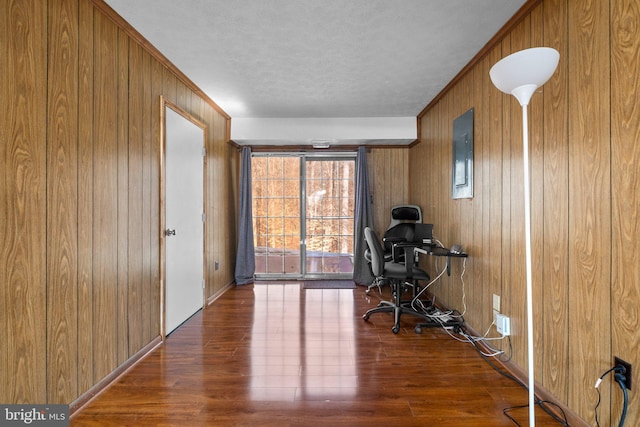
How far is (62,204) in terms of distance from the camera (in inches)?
64.6

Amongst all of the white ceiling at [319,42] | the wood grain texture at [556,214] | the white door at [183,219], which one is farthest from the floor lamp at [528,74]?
the white door at [183,219]

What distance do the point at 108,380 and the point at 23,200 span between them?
1.28 m

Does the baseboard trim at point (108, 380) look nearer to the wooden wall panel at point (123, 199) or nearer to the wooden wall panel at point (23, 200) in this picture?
the wooden wall panel at point (123, 199)

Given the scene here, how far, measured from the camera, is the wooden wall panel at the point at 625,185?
127 centimetres

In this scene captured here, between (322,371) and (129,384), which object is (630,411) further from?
(129,384)

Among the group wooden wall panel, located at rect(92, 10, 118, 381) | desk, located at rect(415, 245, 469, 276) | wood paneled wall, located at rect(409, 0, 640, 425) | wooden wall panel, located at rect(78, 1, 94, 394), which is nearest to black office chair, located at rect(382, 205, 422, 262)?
desk, located at rect(415, 245, 469, 276)

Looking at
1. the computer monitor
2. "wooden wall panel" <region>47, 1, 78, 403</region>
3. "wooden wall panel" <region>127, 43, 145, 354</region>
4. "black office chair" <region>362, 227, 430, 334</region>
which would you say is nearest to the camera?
"wooden wall panel" <region>47, 1, 78, 403</region>

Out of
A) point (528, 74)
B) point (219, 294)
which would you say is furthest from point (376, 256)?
point (219, 294)

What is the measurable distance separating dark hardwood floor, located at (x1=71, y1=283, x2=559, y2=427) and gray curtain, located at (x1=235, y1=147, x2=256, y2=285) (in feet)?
5.16

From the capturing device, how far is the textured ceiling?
1.96 metres

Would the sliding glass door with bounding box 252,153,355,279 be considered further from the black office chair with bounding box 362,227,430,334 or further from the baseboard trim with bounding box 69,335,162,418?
the baseboard trim with bounding box 69,335,162,418

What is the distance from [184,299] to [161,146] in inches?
59.4

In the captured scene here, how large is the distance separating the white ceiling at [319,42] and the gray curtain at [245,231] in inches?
52.4

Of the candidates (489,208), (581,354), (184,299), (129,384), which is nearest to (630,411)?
(581,354)
